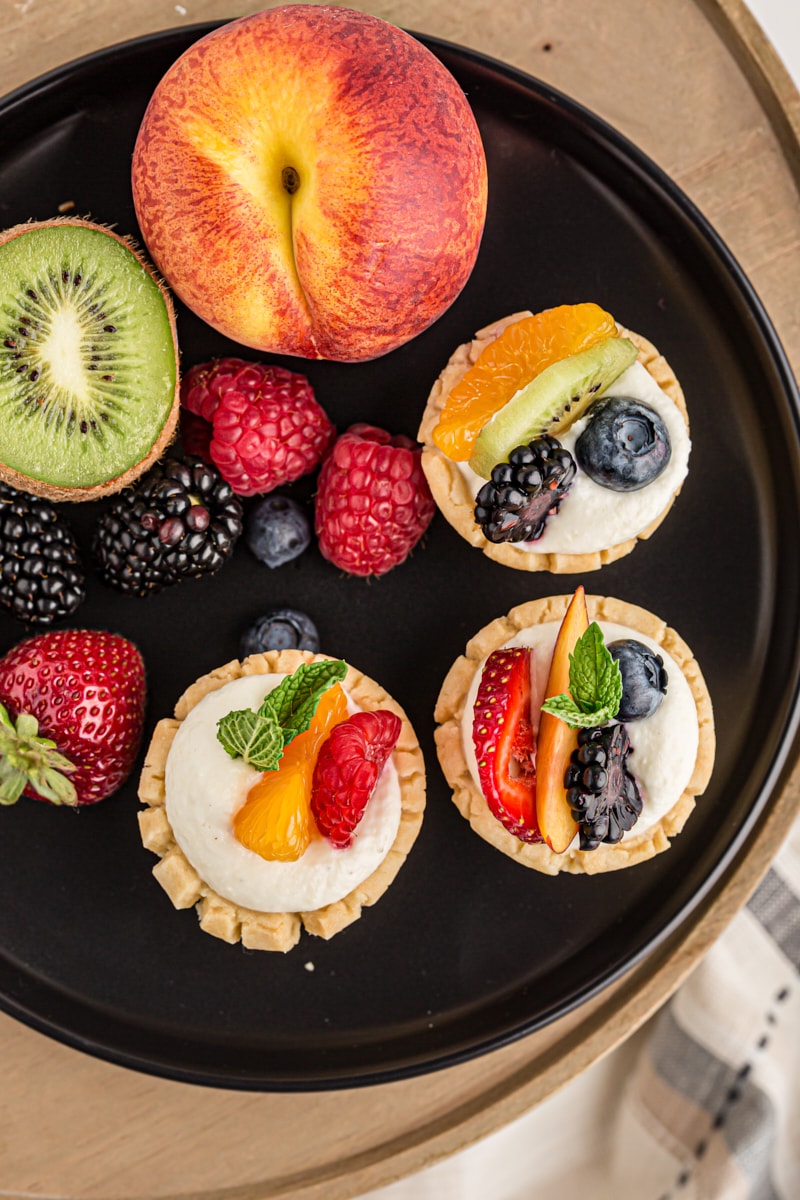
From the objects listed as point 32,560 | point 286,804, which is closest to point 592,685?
point 286,804

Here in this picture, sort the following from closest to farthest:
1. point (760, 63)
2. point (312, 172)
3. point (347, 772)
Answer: point (312, 172) < point (347, 772) < point (760, 63)

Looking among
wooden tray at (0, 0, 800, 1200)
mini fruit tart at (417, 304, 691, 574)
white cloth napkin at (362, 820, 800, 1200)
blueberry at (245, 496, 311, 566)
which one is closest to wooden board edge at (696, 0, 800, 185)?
wooden tray at (0, 0, 800, 1200)

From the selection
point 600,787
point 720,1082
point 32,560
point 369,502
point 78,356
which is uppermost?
point 78,356

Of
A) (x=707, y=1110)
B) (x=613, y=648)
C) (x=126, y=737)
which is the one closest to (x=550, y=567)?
(x=613, y=648)

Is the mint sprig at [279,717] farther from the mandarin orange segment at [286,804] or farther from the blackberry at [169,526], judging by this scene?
the blackberry at [169,526]

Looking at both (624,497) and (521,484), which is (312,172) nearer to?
(521,484)

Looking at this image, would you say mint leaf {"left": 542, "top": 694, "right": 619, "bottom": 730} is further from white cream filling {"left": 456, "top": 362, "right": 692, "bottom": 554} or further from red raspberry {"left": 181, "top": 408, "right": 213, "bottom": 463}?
red raspberry {"left": 181, "top": 408, "right": 213, "bottom": 463}
